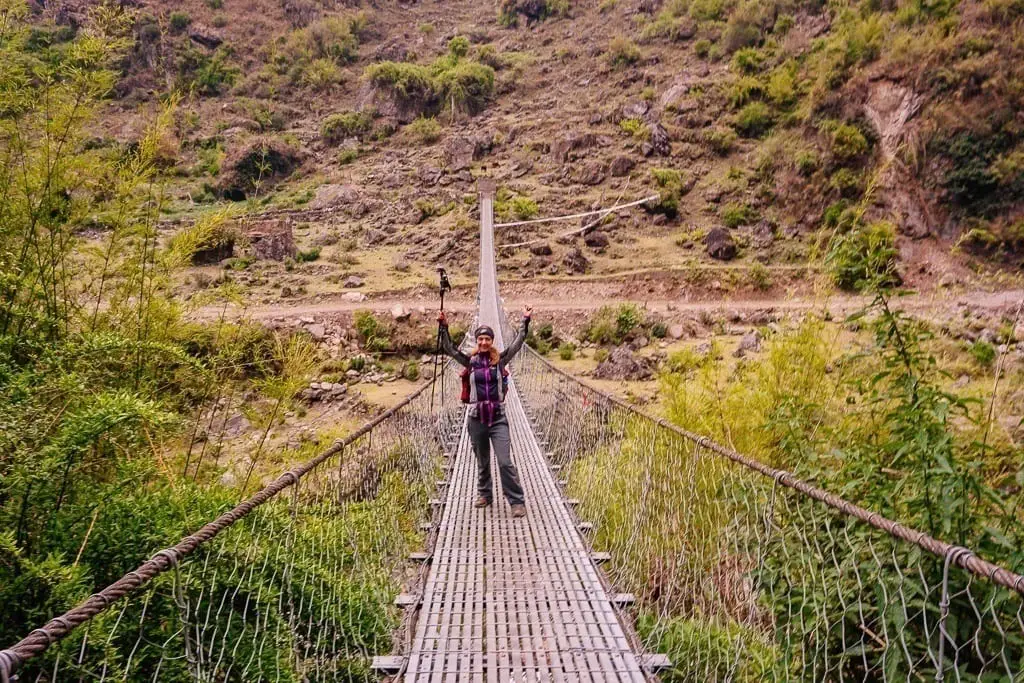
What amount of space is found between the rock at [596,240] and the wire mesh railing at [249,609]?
1519 centimetres

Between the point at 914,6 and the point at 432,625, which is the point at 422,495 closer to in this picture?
the point at 432,625

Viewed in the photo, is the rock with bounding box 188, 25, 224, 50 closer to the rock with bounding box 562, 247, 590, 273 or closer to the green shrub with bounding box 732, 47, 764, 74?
the green shrub with bounding box 732, 47, 764, 74

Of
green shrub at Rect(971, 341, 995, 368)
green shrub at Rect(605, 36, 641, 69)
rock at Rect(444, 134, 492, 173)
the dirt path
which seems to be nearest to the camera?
green shrub at Rect(971, 341, 995, 368)

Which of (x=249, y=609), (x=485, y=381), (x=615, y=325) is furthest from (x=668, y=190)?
(x=249, y=609)

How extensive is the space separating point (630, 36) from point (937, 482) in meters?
38.7

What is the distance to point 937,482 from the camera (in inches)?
50.1

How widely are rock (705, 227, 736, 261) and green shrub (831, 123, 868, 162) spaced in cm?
481

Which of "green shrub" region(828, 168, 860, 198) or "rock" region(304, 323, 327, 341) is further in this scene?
"green shrub" region(828, 168, 860, 198)

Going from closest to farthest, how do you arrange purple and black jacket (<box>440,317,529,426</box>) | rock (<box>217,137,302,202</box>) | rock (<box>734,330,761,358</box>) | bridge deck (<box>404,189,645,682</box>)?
bridge deck (<box>404,189,645,682</box>)
purple and black jacket (<box>440,317,529,426</box>)
rock (<box>734,330,761,358</box>)
rock (<box>217,137,302,202</box>)

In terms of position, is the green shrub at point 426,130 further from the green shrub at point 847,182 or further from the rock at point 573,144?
the green shrub at point 847,182

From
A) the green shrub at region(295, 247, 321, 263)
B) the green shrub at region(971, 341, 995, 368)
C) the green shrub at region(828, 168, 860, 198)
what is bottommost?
the green shrub at region(971, 341, 995, 368)

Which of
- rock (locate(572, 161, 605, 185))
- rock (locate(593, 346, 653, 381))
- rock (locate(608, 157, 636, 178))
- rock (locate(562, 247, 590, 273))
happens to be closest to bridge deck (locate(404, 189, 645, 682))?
rock (locate(593, 346, 653, 381))

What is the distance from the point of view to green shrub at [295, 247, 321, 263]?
16.2m

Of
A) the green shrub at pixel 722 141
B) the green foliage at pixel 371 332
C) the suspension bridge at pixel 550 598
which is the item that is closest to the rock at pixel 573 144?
the green shrub at pixel 722 141
